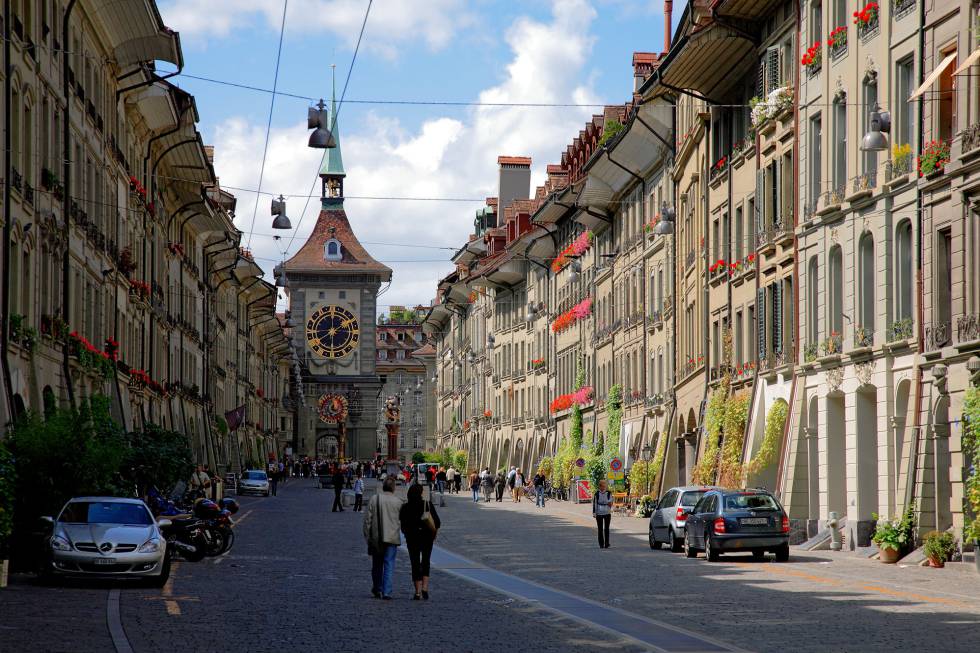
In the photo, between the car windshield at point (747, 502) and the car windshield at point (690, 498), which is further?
the car windshield at point (690, 498)

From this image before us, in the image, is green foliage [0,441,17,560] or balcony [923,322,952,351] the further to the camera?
balcony [923,322,952,351]

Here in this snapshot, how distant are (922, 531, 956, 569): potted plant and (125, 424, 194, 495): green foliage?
64.8ft

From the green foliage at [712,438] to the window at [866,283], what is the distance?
34.6ft

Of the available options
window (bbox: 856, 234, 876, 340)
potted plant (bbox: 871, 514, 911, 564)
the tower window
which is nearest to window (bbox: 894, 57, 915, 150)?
window (bbox: 856, 234, 876, 340)

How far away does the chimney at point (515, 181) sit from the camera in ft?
370

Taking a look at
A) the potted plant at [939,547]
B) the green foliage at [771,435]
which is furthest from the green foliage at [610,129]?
the potted plant at [939,547]

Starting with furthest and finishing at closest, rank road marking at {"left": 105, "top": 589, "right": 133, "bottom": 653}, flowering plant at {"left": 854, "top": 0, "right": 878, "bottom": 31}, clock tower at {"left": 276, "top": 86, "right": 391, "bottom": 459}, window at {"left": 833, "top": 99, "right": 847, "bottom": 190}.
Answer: clock tower at {"left": 276, "top": 86, "right": 391, "bottom": 459} → window at {"left": 833, "top": 99, "right": 847, "bottom": 190} → flowering plant at {"left": 854, "top": 0, "right": 878, "bottom": 31} → road marking at {"left": 105, "top": 589, "right": 133, "bottom": 653}

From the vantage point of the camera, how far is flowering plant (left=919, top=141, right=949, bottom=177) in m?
31.6

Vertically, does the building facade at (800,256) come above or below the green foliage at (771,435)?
above

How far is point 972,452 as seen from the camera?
29359mm

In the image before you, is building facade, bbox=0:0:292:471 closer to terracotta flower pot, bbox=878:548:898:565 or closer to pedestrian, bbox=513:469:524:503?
pedestrian, bbox=513:469:524:503

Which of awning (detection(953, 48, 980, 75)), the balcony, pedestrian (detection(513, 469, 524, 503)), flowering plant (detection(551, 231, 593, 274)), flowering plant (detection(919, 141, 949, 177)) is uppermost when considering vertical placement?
flowering plant (detection(551, 231, 593, 274))

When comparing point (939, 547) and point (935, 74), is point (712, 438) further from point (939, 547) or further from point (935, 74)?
point (935, 74)

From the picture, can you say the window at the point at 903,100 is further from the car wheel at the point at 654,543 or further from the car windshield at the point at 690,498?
the car wheel at the point at 654,543
